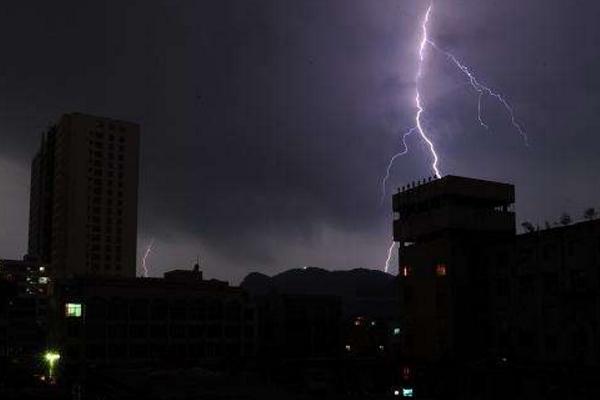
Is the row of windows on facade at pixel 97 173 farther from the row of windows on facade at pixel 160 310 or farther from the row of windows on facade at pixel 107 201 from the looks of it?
the row of windows on facade at pixel 160 310

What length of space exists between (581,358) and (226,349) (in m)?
49.6

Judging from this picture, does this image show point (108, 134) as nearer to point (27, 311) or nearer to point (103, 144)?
point (103, 144)

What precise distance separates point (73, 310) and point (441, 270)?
4604cm

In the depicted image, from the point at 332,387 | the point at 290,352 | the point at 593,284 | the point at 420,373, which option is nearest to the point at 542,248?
the point at 593,284

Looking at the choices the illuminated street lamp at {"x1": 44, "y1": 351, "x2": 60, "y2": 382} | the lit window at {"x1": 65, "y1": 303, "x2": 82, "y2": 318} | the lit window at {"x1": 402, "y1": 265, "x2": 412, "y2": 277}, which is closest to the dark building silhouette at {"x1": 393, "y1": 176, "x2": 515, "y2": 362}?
the lit window at {"x1": 402, "y1": 265, "x2": 412, "y2": 277}

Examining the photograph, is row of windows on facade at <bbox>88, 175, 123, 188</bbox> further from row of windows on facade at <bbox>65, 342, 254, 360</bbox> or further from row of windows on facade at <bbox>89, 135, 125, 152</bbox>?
row of windows on facade at <bbox>65, 342, 254, 360</bbox>

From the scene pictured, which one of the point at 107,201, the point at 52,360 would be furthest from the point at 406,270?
the point at 107,201

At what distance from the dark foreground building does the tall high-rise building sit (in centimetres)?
8956

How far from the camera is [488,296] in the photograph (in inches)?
2719

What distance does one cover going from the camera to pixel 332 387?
64.9 meters

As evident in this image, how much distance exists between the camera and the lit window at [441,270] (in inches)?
2719

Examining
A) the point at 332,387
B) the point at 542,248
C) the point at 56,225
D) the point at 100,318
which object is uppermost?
the point at 56,225

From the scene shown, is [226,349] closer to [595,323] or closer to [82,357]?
[82,357]

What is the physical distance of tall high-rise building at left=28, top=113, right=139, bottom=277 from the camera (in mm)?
146375
